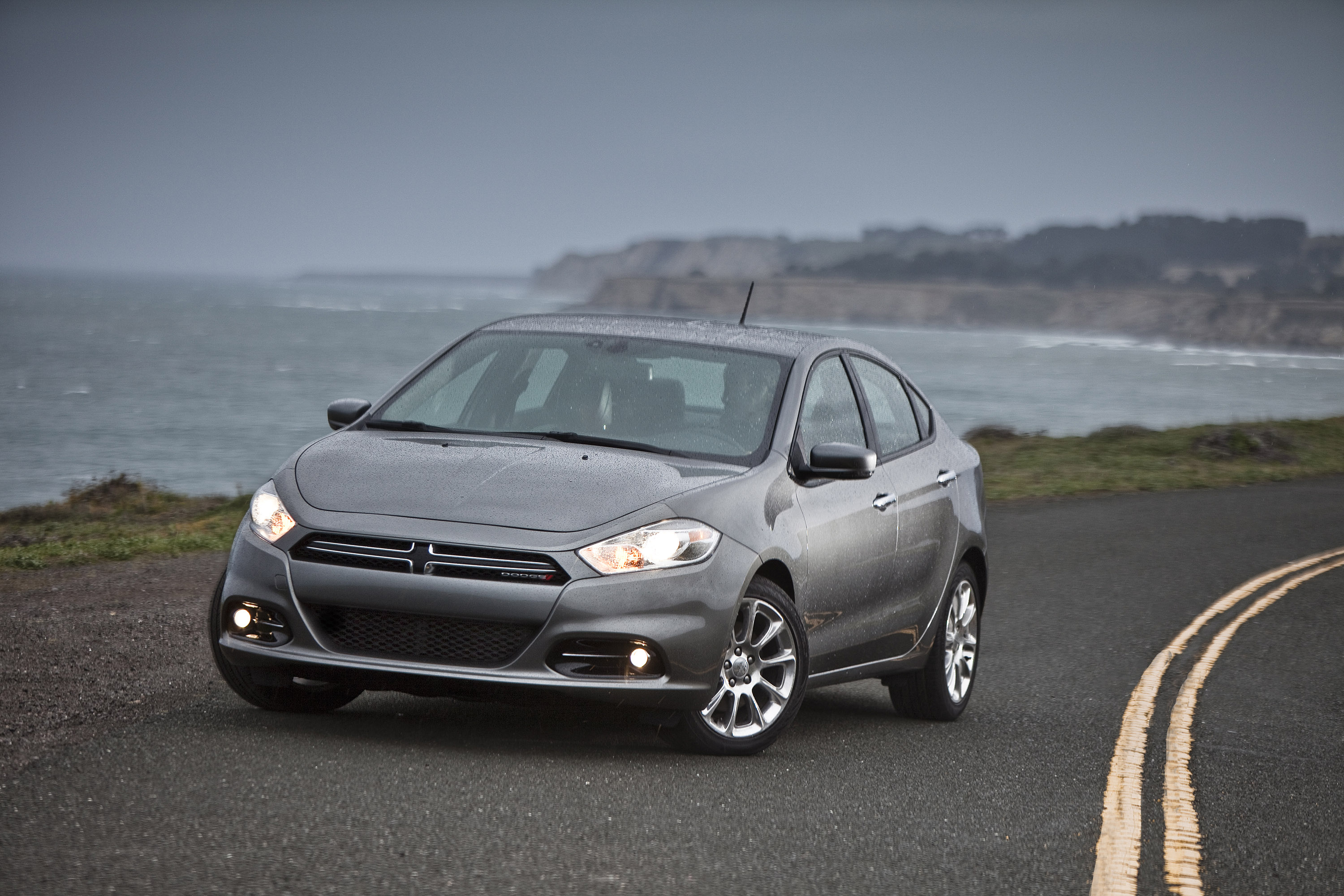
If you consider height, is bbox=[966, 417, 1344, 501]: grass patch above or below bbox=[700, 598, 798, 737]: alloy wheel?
below

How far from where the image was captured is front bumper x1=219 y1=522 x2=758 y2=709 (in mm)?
5648

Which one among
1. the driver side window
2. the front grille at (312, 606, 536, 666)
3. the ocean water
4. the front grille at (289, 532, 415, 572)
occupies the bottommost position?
the ocean water

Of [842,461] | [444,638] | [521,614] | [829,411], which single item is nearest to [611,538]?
[521,614]

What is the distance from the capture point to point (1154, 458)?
85.4ft

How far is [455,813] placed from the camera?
512 cm

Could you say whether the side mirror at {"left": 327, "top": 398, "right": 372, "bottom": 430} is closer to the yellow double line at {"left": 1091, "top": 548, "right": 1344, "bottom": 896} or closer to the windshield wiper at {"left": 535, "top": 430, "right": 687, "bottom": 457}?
the windshield wiper at {"left": 535, "top": 430, "right": 687, "bottom": 457}

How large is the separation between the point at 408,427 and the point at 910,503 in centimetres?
225

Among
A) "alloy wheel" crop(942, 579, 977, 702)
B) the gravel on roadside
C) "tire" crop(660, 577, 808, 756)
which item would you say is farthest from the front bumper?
"alloy wheel" crop(942, 579, 977, 702)

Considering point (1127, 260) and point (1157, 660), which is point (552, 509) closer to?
point (1157, 660)

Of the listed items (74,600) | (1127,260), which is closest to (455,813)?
(74,600)

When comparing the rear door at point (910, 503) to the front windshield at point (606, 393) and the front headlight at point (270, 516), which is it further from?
the front headlight at point (270, 516)

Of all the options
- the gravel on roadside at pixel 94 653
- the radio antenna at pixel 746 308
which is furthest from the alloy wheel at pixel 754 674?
the gravel on roadside at pixel 94 653

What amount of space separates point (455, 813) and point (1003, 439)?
2619cm

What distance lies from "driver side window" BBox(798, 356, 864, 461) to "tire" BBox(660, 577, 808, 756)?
2.63 feet
